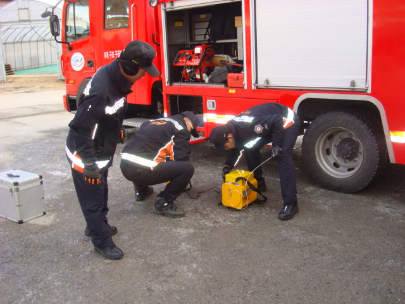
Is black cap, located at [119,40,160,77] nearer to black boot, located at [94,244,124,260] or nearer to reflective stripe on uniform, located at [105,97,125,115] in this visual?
reflective stripe on uniform, located at [105,97,125,115]

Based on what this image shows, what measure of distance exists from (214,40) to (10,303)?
4.90m

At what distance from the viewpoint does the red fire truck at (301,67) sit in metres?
4.57

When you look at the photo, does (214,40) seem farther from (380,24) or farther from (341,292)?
(341,292)

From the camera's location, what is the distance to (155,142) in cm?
443

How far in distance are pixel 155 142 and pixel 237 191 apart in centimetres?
102

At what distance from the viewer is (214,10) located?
6.79 m

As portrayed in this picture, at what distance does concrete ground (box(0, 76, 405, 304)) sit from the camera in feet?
10.4

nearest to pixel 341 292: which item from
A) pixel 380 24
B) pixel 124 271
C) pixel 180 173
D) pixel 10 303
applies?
pixel 124 271

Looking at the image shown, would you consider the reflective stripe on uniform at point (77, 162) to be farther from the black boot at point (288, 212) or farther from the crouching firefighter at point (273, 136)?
the black boot at point (288, 212)

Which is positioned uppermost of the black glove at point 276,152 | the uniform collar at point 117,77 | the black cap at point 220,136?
the uniform collar at point 117,77

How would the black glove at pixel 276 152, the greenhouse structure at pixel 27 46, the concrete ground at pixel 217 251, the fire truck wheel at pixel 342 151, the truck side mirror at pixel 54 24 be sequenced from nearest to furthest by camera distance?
the concrete ground at pixel 217 251 < the black glove at pixel 276 152 < the fire truck wheel at pixel 342 151 < the truck side mirror at pixel 54 24 < the greenhouse structure at pixel 27 46

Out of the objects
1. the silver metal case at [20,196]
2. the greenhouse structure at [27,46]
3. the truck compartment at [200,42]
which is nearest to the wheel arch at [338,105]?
the truck compartment at [200,42]

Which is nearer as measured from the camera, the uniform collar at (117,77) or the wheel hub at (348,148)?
the uniform collar at (117,77)

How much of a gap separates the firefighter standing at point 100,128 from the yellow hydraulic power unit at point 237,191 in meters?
1.44
